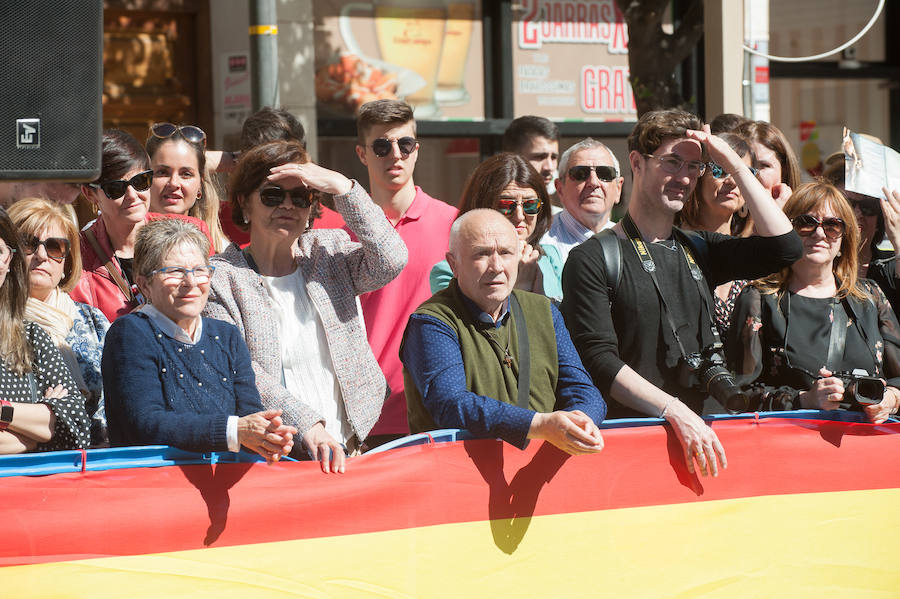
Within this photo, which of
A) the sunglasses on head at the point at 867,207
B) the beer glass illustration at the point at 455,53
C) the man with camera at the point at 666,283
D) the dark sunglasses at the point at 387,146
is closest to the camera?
the man with camera at the point at 666,283

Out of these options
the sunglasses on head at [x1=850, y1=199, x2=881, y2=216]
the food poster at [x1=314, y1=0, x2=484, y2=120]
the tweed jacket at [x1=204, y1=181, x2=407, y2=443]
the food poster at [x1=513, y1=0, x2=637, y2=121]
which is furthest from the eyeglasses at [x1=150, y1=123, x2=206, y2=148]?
→ the food poster at [x1=513, y1=0, x2=637, y2=121]

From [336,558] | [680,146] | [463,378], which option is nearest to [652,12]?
[680,146]

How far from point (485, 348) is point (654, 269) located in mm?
827

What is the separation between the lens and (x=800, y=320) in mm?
4484

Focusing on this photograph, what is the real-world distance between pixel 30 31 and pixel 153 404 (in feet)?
3.69

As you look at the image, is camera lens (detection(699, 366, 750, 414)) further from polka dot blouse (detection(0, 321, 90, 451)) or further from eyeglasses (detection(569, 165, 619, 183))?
polka dot blouse (detection(0, 321, 90, 451))

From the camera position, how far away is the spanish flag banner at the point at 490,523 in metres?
3.26

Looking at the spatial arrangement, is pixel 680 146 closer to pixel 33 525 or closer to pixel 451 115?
pixel 33 525

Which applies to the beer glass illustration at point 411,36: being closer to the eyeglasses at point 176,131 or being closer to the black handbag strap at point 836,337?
the eyeglasses at point 176,131

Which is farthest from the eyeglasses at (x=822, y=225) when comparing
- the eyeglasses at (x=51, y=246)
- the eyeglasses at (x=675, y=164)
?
the eyeglasses at (x=51, y=246)

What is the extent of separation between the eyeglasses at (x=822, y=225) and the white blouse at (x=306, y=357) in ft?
6.39

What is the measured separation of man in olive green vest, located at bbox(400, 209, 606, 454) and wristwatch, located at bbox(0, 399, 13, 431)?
47.9 inches

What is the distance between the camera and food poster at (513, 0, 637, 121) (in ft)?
32.6

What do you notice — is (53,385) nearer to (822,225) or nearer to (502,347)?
(502,347)
